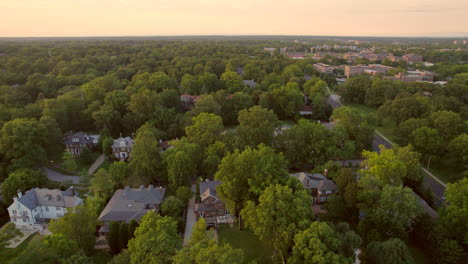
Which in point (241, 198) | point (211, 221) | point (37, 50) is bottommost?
point (211, 221)

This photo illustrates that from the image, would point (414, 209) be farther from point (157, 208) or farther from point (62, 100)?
point (62, 100)

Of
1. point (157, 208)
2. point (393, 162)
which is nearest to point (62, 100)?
point (157, 208)

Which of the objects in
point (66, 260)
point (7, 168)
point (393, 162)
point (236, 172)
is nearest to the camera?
point (66, 260)

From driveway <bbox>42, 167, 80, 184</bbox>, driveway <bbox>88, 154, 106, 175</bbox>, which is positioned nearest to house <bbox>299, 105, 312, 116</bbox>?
driveway <bbox>88, 154, 106, 175</bbox>

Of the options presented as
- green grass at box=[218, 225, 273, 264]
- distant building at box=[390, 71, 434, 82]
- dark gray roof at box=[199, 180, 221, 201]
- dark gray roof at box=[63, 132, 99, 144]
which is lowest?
green grass at box=[218, 225, 273, 264]

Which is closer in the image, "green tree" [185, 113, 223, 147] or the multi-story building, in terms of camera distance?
"green tree" [185, 113, 223, 147]

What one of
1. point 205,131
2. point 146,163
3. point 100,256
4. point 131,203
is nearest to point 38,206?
point 131,203

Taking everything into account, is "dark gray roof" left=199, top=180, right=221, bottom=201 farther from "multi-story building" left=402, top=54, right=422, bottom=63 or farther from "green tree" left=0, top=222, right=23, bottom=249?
"multi-story building" left=402, top=54, right=422, bottom=63

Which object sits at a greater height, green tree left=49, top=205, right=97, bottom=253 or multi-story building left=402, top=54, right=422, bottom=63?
multi-story building left=402, top=54, right=422, bottom=63
